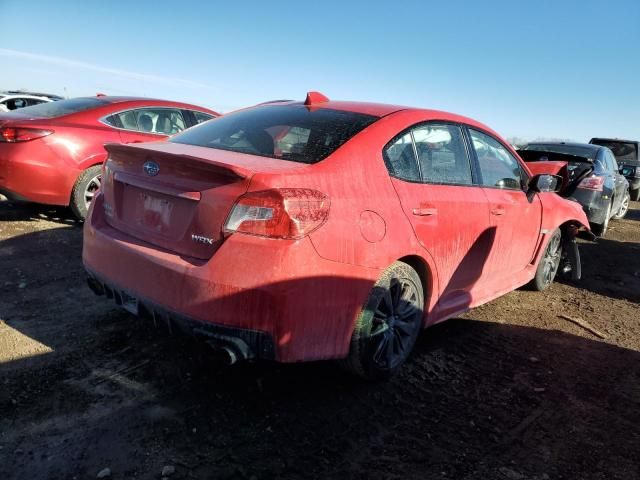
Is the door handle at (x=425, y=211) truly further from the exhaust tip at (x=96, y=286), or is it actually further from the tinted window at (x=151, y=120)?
the tinted window at (x=151, y=120)

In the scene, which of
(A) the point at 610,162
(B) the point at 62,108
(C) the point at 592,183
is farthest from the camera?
(A) the point at 610,162

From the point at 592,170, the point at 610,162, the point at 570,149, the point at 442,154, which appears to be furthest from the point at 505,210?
the point at 610,162

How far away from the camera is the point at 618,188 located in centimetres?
966

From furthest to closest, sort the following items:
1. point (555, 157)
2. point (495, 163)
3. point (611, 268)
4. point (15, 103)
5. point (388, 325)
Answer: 1. point (15, 103)
2. point (555, 157)
3. point (611, 268)
4. point (495, 163)
5. point (388, 325)

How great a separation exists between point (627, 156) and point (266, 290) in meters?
14.2

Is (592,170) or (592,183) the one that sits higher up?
(592,170)

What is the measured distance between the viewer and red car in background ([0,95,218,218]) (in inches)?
210

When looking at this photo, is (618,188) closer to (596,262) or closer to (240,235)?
(596,262)

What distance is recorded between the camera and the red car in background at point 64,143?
534 centimetres

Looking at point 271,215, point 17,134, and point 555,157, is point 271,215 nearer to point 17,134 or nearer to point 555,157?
point 17,134

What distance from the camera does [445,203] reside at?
3.21 m

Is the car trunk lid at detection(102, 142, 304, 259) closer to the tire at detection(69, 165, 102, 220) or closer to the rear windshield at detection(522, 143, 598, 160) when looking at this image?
the tire at detection(69, 165, 102, 220)

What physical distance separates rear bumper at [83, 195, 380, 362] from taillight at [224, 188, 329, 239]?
1.7 inches

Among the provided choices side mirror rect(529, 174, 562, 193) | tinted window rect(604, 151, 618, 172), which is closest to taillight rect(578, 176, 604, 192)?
tinted window rect(604, 151, 618, 172)
